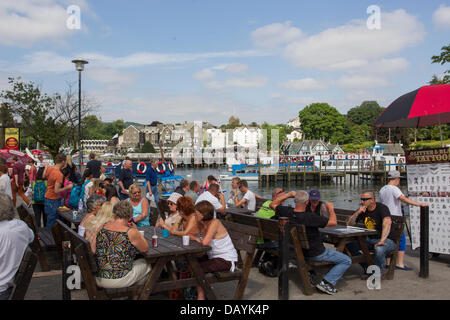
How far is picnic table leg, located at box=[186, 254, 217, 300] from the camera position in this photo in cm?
485

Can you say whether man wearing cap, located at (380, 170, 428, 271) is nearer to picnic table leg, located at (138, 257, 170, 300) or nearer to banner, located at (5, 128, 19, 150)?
picnic table leg, located at (138, 257, 170, 300)

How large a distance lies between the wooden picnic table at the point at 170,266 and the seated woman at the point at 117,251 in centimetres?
18

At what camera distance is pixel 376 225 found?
255 inches

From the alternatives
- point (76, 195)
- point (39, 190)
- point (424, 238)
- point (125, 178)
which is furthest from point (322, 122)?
point (424, 238)

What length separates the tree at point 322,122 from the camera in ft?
347

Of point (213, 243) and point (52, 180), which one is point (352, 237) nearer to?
point (213, 243)

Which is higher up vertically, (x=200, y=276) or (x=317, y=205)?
(x=317, y=205)

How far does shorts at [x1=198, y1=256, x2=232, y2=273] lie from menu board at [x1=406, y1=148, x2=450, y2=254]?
13.5 feet

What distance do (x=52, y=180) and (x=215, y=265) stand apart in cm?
512

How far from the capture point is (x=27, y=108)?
2905 cm

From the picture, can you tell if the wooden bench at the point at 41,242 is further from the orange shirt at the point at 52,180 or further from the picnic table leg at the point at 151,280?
the picnic table leg at the point at 151,280

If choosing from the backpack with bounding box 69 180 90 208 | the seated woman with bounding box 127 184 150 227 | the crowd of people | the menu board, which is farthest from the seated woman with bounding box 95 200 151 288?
the backpack with bounding box 69 180 90 208

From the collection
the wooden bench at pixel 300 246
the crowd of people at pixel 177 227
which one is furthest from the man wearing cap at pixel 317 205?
the wooden bench at pixel 300 246
